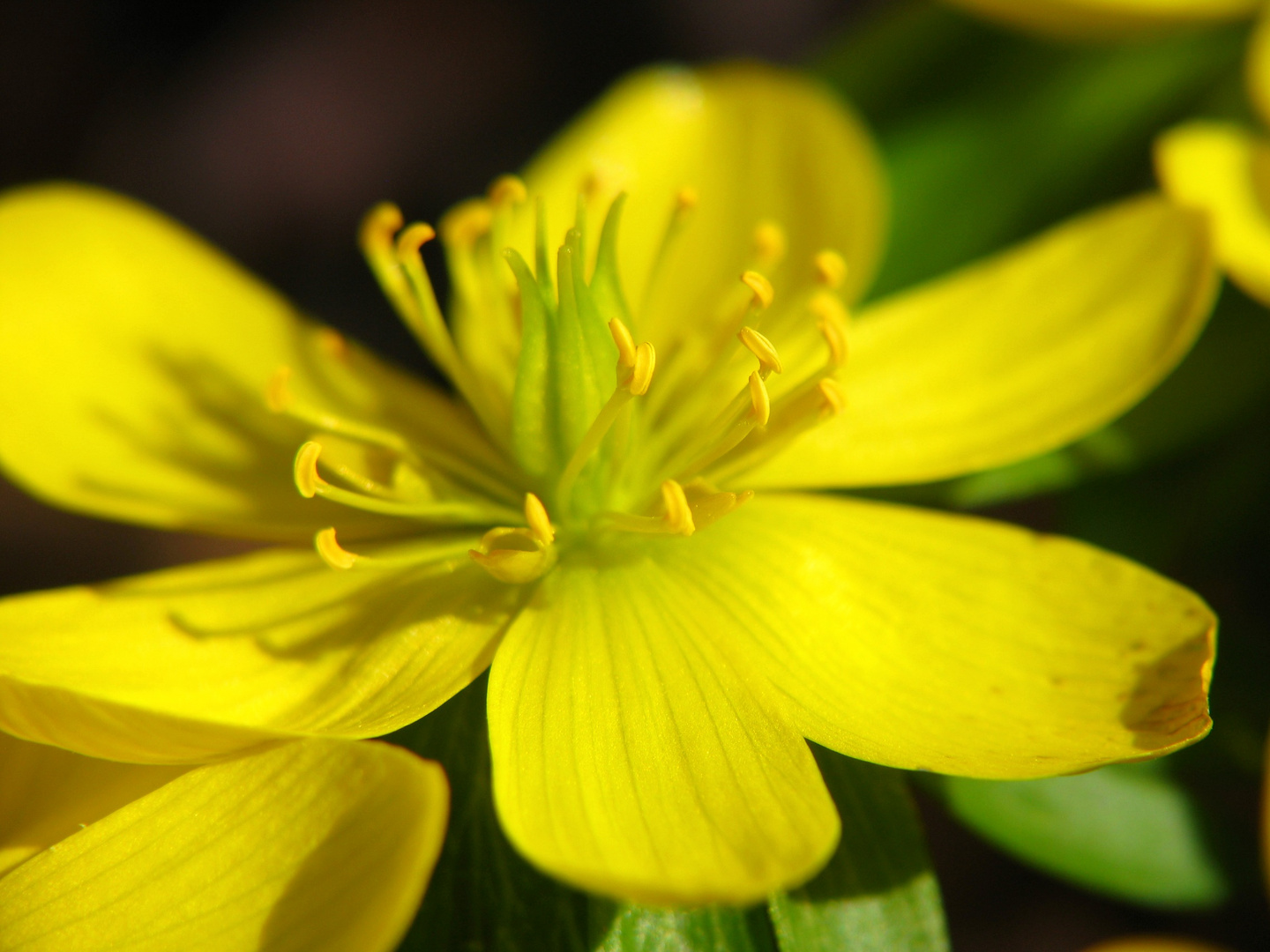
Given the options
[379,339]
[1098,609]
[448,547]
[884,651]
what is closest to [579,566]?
[448,547]

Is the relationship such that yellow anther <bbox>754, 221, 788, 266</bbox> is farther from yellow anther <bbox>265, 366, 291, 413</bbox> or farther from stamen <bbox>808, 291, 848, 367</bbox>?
yellow anther <bbox>265, 366, 291, 413</bbox>

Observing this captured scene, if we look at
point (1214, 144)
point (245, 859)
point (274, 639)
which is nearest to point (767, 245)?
point (1214, 144)

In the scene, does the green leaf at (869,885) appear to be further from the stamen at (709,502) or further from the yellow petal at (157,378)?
the yellow petal at (157,378)

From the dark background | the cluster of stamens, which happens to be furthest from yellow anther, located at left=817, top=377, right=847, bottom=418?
the dark background

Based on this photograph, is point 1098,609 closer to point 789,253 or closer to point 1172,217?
point 1172,217

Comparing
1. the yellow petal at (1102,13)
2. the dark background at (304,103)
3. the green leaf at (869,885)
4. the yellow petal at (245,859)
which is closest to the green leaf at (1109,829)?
the green leaf at (869,885)
